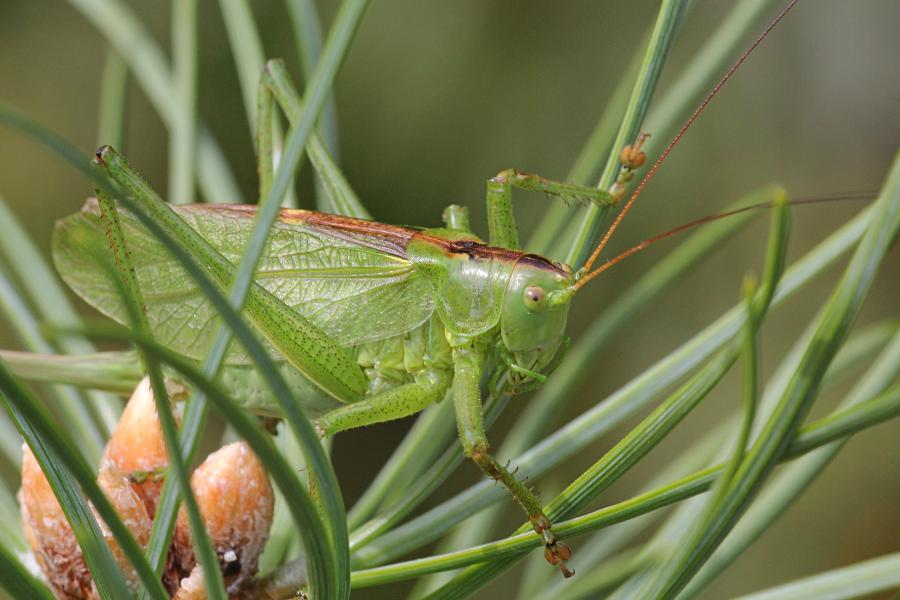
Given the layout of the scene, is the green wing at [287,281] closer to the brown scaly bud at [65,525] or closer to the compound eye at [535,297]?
the compound eye at [535,297]

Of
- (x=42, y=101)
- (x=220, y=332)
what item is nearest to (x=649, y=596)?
(x=220, y=332)

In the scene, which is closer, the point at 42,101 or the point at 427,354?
the point at 427,354

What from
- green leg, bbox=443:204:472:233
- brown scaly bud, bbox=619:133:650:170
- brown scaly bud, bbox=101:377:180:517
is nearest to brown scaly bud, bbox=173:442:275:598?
brown scaly bud, bbox=101:377:180:517

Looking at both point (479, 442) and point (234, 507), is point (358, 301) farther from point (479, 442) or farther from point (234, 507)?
point (234, 507)

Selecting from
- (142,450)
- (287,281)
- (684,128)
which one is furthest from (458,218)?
(142,450)

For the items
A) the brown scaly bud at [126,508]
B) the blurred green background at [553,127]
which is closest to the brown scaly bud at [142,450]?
the brown scaly bud at [126,508]

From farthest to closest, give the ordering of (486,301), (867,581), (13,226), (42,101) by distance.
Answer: (42,101)
(486,301)
(13,226)
(867,581)

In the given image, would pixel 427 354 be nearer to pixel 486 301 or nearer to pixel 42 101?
pixel 486 301
